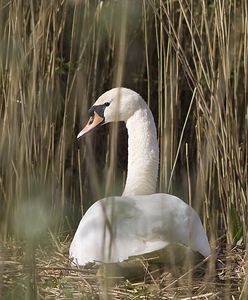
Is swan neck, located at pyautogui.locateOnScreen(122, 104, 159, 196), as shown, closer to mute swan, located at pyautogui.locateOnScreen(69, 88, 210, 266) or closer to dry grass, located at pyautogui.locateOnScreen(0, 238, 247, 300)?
mute swan, located at pyautogui.locateOnScreen(69, 88, 210, 266)

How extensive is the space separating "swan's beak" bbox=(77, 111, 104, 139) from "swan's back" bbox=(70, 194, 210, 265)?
0.84 metres

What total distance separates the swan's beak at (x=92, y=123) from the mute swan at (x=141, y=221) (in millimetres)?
84

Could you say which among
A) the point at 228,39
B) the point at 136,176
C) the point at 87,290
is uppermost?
the point at 228,39

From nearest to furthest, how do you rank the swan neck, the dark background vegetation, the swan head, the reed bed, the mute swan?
the mute swan → the reed bed → the dark background vegetation → the swan neck → the swan head

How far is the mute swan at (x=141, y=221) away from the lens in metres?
3.15

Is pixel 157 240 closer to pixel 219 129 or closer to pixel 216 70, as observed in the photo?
pixel 219 129

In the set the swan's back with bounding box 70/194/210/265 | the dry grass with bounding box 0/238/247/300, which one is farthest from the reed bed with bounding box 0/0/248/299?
the swan's back with bounding box 70/194/210/265

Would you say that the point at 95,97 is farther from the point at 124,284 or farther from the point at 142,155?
the point at 124,284

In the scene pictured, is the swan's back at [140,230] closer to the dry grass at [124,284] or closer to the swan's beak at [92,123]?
the dry grass at [124,284]

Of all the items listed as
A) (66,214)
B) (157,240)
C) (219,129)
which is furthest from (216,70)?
(157,240)

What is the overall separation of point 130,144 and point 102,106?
223 millimetres

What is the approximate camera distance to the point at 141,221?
326cm

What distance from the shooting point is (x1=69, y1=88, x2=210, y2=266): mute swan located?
3150 millimetres

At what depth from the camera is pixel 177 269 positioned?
3404mm
